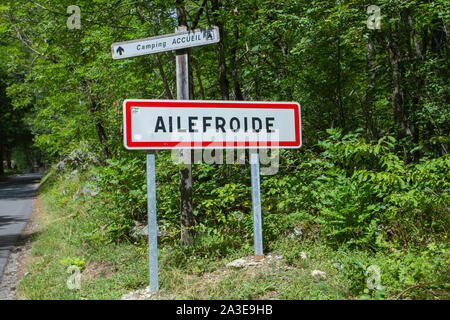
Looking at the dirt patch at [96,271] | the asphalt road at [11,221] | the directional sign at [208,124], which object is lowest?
the asphalt road at [11,221]

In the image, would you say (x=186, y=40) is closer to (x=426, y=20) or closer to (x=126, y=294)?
(x=126, y=294)

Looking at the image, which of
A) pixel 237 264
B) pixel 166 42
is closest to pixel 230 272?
pixel 237 264

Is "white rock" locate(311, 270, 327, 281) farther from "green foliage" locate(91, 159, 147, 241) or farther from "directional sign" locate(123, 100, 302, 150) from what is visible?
"green foliage" locate(91, 159, 147, 241)

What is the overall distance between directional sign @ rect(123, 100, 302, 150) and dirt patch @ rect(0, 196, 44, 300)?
106 inches

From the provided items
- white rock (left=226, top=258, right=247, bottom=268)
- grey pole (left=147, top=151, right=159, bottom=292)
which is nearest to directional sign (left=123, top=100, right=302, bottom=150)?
grey pole (left=147, top=151, right=159, bottom=292)

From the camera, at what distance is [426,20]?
20.9 ft

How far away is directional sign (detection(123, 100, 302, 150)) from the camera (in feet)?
11.6

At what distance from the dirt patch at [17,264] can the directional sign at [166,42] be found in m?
3.23

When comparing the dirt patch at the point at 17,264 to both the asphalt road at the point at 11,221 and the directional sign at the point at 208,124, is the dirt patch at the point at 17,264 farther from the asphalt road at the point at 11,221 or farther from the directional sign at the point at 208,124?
A: the directional sign at the point at 208,124

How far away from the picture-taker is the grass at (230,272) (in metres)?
3.20

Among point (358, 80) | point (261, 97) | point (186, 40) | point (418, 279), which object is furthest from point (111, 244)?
point (358, 80)

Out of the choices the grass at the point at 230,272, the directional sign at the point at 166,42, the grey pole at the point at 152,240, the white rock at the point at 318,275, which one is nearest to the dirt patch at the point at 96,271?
the grass at the point at 230,272

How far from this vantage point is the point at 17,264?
19.6 ft
